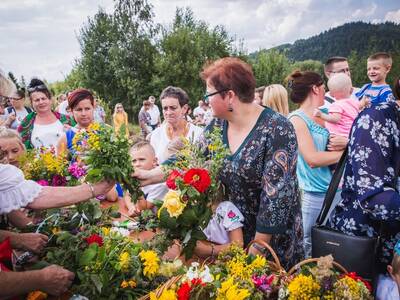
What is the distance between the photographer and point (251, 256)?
1735 millimetres

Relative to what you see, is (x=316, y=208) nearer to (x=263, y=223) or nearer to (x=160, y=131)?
(x=263, y=223)

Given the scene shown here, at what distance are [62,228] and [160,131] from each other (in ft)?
8.32

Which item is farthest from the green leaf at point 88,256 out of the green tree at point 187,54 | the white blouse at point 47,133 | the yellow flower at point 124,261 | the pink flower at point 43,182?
the green tree at point 187,54

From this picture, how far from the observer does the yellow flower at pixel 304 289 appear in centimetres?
142

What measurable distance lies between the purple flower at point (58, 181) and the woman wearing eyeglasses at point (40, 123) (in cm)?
235

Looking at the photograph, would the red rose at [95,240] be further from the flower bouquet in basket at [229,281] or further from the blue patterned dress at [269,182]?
the blue patterned dress at [269,182]

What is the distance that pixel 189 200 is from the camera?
1804 mm

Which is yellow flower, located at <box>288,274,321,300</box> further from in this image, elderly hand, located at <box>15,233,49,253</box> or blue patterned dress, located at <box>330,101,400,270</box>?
elderly hand, located at <box>15,233,49,253</box>

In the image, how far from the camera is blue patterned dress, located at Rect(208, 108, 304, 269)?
2.04 metres

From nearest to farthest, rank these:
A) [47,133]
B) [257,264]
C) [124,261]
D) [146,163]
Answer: [257,264]
[124,261]
[146,163]
[47,133]

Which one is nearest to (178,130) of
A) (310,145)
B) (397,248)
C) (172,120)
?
(172,120)

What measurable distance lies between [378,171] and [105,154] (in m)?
1.47

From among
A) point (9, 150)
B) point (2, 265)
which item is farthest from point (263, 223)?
point (9, 150)

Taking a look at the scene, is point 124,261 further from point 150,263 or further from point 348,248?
point 348,248
